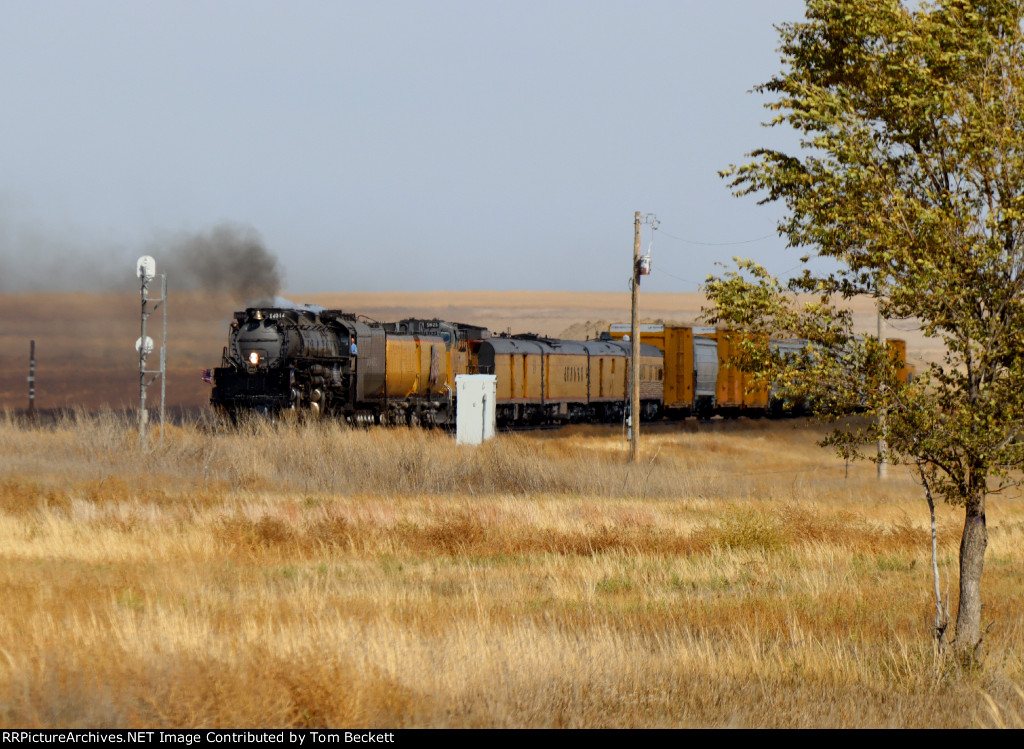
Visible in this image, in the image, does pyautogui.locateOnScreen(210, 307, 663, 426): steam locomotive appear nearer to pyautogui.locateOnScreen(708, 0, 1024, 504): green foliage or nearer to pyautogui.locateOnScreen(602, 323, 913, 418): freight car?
pyautogui.locateOnScreen(602, 323, 913, 418): freight car

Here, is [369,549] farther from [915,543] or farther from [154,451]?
[154,451]

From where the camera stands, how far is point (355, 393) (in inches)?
1547

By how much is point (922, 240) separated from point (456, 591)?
7.42 m

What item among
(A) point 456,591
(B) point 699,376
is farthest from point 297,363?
(B) point 699,376

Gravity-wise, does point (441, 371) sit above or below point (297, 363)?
below

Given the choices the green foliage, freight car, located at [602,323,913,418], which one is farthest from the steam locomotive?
the green foliage

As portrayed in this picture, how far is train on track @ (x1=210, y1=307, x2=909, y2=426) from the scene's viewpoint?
36.4 metres

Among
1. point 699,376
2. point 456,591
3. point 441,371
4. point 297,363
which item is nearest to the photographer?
point 456,591

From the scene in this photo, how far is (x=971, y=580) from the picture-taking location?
11.4m

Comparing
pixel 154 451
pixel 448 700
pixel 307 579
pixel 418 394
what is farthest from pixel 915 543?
pixel 418 394

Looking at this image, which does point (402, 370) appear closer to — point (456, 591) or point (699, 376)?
point (699, 376)

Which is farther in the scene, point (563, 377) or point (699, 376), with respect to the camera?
point (699, 376)
